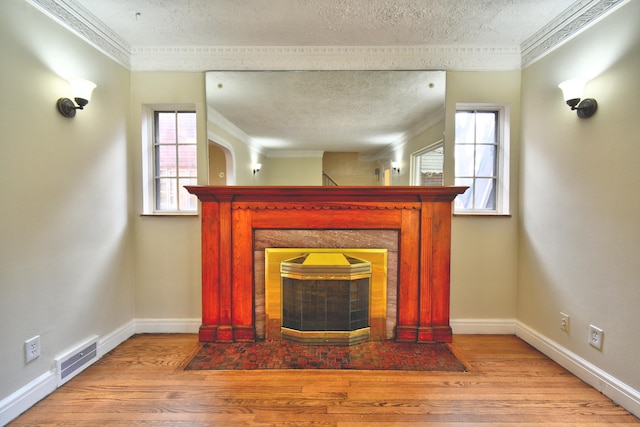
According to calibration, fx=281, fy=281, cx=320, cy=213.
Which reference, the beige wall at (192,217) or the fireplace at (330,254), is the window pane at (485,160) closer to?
the beige wall at (192,217)

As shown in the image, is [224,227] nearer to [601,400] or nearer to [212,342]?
[212,342]

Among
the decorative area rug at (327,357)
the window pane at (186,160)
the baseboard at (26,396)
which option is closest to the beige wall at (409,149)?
the decorative area rug at (327,357)

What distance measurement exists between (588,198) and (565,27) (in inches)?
48.7

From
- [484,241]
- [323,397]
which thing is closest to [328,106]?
[484,241]

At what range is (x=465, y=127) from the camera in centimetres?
257

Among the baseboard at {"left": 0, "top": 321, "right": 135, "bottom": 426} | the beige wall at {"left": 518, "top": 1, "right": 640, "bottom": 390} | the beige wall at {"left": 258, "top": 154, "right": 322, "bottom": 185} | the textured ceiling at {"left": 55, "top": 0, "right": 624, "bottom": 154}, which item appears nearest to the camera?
the baseboard at {"left": 0, "top": 321, "right": 135, "bottom": 426}

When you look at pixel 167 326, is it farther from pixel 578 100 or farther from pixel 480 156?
pixel 578 100

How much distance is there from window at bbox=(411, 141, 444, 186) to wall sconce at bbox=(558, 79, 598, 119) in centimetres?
84

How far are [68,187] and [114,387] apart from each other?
53.1 inches

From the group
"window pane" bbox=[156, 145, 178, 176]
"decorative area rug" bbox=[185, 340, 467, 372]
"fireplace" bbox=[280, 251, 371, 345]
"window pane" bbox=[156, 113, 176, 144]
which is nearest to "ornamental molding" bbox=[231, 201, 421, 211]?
"fireplace" bbox=[280, 251, 371, 345]

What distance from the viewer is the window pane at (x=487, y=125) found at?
2.57 m

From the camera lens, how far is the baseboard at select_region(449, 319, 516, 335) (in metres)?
2.54

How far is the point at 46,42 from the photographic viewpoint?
1.75 metres

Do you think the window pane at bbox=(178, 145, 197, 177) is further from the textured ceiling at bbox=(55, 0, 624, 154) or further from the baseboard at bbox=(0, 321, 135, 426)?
the baseboard at bbox=(0, 321, 135, 426)
